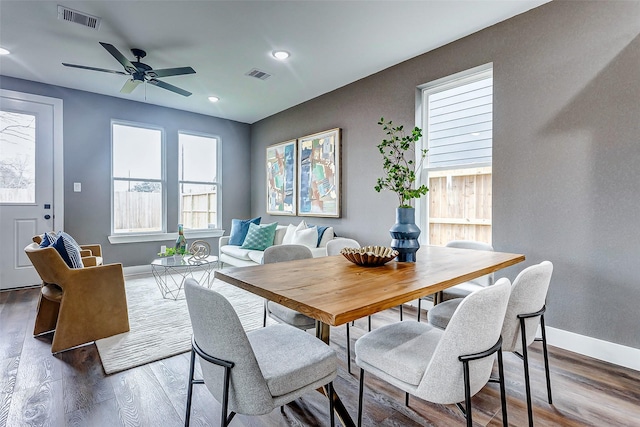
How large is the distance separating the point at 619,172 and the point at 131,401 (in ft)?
11.2

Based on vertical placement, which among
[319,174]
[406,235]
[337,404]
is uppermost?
[319,174]

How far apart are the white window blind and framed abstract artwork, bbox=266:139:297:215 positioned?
90.5 inches

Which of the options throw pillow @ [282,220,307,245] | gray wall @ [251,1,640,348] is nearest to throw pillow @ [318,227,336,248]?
throw pillow @ [282,220,307,245]

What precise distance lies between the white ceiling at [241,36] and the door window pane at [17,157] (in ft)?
1.89

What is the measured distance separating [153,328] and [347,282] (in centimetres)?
224

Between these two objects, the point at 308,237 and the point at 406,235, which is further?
the point at 308,237

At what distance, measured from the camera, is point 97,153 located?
4.66 m

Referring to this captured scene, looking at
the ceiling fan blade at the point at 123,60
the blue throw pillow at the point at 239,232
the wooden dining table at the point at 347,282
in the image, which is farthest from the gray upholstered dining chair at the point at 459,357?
the blue throw pillow at the point at 239,232

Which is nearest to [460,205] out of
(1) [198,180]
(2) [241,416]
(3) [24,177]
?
(2) [241,416]

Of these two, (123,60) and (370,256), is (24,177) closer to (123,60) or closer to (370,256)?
(123,60)

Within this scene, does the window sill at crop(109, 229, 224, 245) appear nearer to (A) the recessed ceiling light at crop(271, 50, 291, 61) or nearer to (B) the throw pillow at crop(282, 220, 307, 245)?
(B) the throw pillow at crop(282, 220, 307, 245)

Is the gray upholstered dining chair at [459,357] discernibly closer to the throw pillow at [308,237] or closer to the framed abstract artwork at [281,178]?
the throw pillow at [308,237]

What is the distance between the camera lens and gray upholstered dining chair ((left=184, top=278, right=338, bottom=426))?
1.02 m

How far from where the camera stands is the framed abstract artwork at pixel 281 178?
16.8ft
